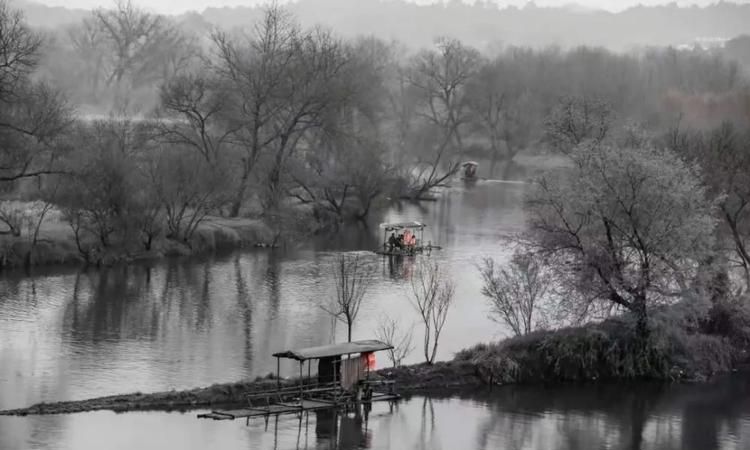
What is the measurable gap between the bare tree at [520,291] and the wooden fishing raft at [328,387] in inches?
235

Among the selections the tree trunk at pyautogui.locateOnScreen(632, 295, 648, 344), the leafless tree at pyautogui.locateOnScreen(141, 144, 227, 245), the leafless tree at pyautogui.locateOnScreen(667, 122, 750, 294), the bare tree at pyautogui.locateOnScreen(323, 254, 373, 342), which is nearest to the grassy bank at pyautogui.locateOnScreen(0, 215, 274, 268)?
the leafless tree at pyautogui.locateOnScreen(141, 144, 227, 245)

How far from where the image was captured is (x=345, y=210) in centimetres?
6244

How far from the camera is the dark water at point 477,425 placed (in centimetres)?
2652

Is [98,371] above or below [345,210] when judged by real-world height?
below

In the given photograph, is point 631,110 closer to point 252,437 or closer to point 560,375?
point 560,375

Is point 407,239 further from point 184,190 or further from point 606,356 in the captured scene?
point 606,356

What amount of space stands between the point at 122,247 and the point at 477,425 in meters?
22.7

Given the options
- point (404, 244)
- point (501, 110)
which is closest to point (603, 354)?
point (404, 244)

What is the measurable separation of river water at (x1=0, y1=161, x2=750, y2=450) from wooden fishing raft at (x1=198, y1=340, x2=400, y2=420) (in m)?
0.59

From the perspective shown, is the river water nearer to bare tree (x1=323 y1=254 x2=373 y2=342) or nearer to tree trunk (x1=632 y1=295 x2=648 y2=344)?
bare tree (x1=323 y1=254 x2=373 y2=342)

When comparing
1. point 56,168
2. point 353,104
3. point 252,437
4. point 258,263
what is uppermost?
point 353,104

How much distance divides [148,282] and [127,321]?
636cm

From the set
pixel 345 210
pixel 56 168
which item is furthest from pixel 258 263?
pixel 345 210

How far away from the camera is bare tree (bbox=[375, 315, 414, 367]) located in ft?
111
